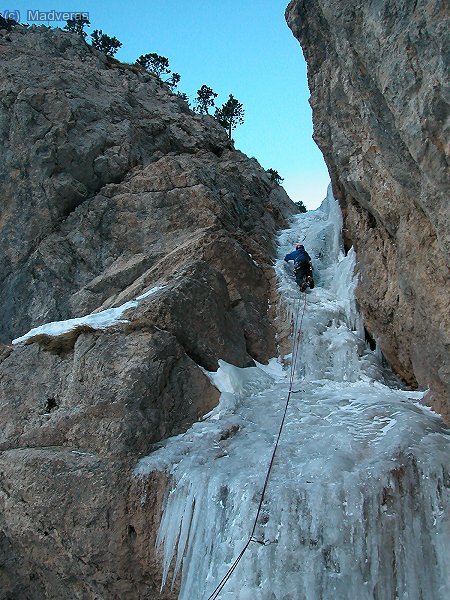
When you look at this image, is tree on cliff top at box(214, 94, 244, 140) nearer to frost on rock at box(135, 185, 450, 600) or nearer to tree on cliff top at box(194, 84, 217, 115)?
tree on cliff top at box(194, 84, 217, 115)

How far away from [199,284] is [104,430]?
159 inches

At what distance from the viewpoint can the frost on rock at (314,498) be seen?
21.5 ft

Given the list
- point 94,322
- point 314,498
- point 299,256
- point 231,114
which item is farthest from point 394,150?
point 231,114

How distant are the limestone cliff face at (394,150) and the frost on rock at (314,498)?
146 cm

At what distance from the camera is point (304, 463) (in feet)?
25.5

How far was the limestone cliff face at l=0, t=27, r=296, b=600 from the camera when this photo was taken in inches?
328

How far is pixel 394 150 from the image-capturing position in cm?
828

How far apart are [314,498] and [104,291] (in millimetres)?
8495

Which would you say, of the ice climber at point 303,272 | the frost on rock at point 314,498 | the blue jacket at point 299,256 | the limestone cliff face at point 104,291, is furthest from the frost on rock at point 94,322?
the blue jacket at point 299,256

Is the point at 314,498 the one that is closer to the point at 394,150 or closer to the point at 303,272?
the point at 394,150

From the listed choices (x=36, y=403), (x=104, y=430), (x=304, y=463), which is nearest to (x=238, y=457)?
(x=304, y=463)

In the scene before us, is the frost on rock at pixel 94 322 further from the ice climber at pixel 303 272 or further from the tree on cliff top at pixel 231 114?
the tree on cliff top at pixel 231 114

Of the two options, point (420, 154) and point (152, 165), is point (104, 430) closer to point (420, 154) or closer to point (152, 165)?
point (420, 154)

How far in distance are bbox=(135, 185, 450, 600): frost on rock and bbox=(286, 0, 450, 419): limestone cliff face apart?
4.79 ft
